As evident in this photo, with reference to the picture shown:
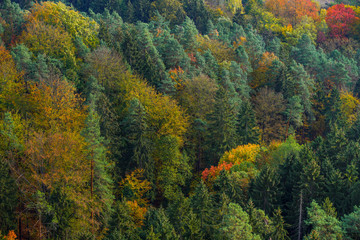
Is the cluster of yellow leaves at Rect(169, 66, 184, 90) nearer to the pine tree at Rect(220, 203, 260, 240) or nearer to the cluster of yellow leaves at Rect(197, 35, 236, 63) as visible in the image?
the cluster of yellow leaves at Rect(197, 35, 236, 63)

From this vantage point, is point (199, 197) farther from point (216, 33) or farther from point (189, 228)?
point (216, 33)

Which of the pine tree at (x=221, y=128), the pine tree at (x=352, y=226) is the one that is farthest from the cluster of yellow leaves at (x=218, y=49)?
the pine tree at (x=352, y=226)

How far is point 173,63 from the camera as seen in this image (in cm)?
8325

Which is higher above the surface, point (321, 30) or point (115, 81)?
point (321, 30)

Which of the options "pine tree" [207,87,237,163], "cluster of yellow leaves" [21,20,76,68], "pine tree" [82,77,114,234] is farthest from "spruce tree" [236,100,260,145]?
"cluster of yellow leaves" [21,20,76,68]

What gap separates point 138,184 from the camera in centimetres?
6197

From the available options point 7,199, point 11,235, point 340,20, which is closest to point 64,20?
point 7,199

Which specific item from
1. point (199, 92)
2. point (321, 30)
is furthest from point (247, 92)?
point (321, 30)

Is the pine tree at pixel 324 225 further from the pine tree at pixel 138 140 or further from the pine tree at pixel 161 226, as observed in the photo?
the pine tree at pixel 138 140

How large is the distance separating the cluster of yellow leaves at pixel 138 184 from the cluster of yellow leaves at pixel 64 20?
31195 mm

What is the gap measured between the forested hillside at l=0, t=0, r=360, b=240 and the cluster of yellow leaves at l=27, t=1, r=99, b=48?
28 centimetres

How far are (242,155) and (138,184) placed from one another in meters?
15.9

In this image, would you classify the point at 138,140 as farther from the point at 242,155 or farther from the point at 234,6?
the point at 234,6

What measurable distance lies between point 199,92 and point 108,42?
22135 millimetres
